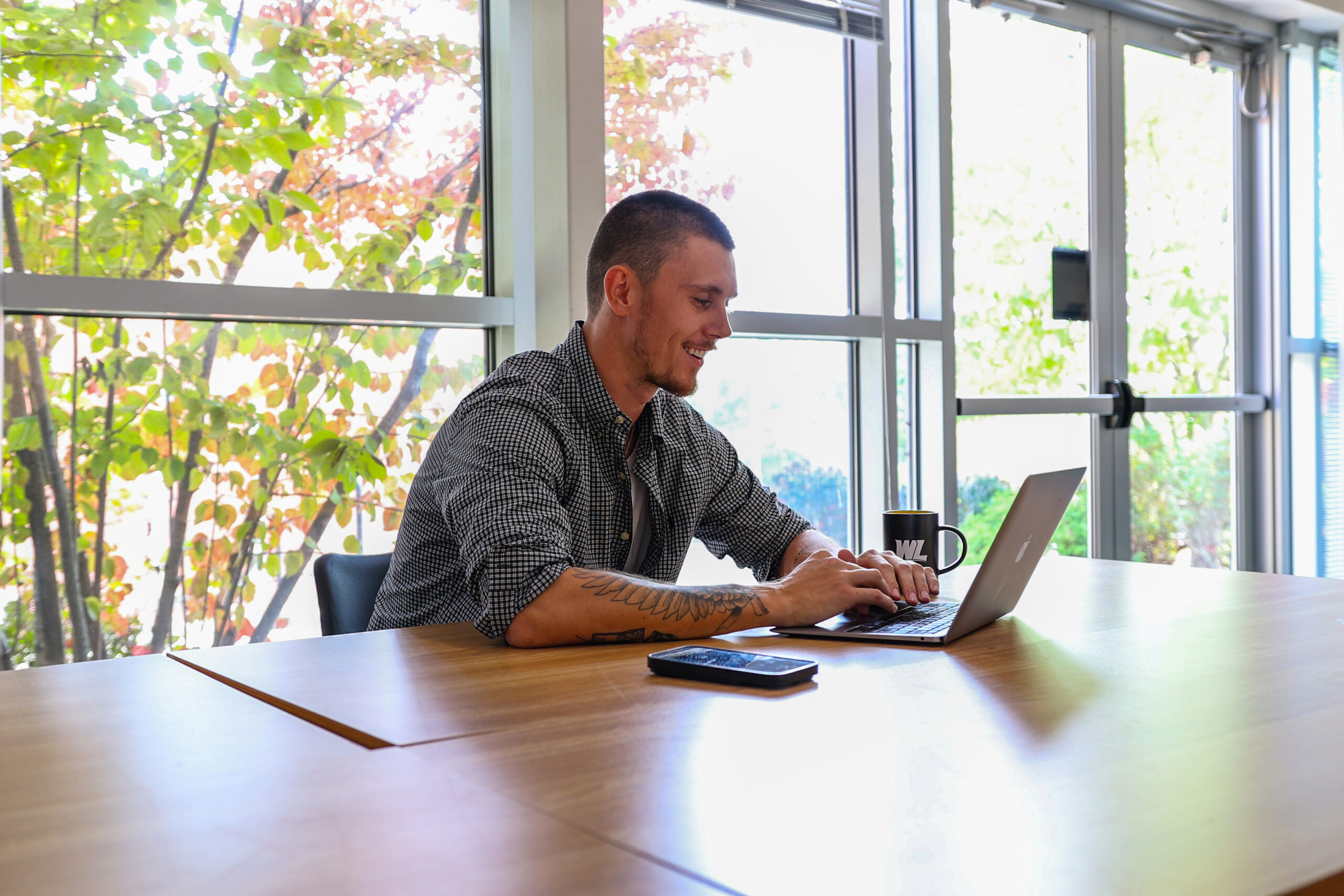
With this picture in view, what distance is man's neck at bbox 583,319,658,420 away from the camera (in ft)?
6.43

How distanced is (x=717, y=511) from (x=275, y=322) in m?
1.04

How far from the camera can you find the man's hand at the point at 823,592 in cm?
145

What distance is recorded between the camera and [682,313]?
1.97 metres

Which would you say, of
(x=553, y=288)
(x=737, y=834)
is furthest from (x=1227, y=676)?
(x=553, y=288)

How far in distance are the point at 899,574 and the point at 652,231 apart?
0.77m

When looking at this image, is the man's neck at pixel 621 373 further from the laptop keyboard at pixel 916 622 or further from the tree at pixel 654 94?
the tree at pixel 654 94

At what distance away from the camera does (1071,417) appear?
3822mm

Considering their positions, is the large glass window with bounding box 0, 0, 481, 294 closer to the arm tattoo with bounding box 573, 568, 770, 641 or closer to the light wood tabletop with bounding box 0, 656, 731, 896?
the arm tattoo with bounding box 573, 568, 770, 641

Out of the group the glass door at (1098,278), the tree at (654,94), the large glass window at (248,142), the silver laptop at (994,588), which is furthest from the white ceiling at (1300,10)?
the silver laptop at (994,588)

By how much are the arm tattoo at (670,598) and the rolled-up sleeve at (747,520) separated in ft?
2.02

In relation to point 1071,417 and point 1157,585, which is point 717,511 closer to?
point 1157,585

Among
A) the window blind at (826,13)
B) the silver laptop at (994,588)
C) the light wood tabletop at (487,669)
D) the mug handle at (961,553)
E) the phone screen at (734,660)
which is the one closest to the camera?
the light wood tabletop at (487,669)

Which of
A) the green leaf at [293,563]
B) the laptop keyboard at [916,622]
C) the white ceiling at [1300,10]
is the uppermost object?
the white ceiling at [1300,10]

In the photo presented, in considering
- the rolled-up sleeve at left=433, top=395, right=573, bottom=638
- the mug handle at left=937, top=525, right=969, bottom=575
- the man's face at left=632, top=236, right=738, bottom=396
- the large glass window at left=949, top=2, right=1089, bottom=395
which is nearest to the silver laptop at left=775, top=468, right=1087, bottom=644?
the mug handle at left=937, top=525, right=969, bottom=575
